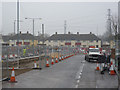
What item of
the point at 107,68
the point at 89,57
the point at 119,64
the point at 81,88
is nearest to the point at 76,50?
the point at 89,57

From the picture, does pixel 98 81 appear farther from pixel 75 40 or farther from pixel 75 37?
pixel 75 37

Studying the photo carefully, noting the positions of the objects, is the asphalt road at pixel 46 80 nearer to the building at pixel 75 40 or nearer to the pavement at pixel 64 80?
the pavement at pixel 64 80

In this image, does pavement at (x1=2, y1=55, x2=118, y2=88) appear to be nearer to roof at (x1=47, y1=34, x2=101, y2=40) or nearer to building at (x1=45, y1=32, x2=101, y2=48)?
building at (x1=45, y1=32, x2=101, y2=48)

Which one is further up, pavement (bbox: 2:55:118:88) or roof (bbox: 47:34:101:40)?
roof (bbox: 47:34:101:40)

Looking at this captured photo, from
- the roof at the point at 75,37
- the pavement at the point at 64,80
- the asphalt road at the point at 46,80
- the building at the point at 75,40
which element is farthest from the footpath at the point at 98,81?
the roof at the point at 75,37

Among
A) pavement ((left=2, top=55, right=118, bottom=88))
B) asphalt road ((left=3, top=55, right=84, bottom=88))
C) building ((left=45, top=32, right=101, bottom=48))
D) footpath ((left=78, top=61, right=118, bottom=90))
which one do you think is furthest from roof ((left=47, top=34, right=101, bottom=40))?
footpath ((left=78, top=61, right=118, bottom=90))

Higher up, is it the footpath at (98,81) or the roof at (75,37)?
the roof at (75,37)

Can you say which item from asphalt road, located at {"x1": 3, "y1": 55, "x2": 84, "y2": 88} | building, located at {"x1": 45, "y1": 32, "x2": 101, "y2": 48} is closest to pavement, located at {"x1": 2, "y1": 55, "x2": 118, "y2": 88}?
asphalt road, located at {"x1": 3, "y1": 55, "x2": 84, "y2": 88}

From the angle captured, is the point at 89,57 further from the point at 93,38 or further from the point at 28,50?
the point at 93,38

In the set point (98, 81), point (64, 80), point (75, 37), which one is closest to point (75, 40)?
point (75, 37)

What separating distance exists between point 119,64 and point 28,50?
15.4m

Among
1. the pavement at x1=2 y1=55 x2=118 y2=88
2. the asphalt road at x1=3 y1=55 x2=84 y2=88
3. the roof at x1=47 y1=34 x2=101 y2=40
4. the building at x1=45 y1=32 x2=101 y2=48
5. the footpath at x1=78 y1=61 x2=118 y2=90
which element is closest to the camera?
the footpath at x1=78 y1=61 x2=118 y2=90

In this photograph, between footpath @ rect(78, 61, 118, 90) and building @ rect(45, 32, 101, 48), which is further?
building @ rect(45, 32, 101, 48)

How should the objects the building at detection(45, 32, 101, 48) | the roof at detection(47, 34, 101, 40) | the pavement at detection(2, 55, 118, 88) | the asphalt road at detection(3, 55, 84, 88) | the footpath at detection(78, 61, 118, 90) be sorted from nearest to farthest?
the footpath at detection(78, 61, 118, 90) → the pavement at detection(2, 55, 118, 88) → the asphalt road at detection(3, 55, 84, 88) → the building at detection(45, 32, 101, 48) → the roof at detection(47, 34, 101, 40)
